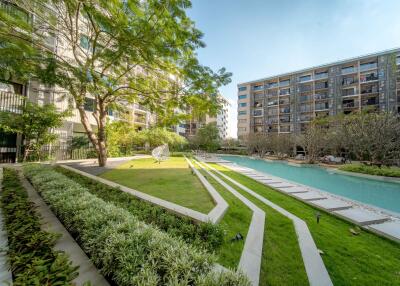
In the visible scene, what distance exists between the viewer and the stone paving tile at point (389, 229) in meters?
4.24

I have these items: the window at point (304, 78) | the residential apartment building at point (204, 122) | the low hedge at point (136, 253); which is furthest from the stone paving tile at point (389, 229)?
the window at point (304, 78)

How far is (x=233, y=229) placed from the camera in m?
3.84

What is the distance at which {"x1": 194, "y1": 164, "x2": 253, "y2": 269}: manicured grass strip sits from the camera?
9.58ft

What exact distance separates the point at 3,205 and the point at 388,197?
15.6 metres

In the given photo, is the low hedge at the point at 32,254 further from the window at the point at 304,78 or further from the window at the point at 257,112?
the window at the point at 257,112

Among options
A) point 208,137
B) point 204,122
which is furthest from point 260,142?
point 204,122

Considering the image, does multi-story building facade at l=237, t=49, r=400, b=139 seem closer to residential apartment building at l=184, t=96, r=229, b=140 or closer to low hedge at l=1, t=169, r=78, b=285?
residential apartment building at l=184, t=96, r=229, b=140

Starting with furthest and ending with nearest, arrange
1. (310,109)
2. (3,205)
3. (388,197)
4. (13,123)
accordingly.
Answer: (310,109), (13,123), (388,197), (3,205)

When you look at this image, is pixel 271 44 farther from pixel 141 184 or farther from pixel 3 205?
pixel 3 205

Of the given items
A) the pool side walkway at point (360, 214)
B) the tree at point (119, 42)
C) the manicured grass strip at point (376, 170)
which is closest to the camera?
the pool side walkway at point (360, 214)

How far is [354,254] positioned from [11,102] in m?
19.2

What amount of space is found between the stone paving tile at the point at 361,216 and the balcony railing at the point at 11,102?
18.4 m

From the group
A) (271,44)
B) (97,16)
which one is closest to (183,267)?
(97,16)

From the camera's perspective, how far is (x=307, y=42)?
43.2ft
